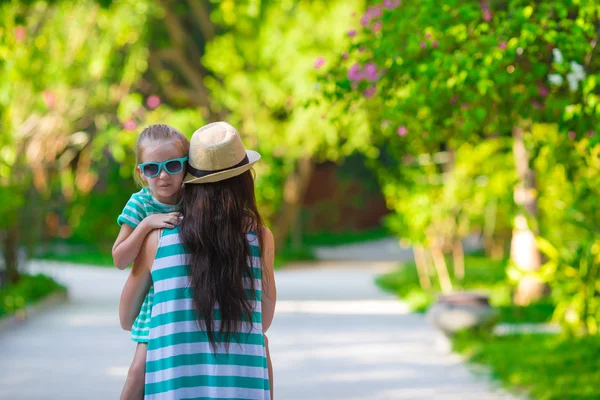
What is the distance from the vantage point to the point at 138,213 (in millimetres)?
3332

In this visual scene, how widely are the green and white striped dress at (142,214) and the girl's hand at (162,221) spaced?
97mm

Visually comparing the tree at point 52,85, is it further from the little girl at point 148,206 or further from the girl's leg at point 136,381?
the girl's leg at point 136,381

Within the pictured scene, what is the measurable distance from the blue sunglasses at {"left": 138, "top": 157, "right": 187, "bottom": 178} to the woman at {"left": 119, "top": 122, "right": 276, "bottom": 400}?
0.04 meters

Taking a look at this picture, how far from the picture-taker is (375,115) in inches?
297

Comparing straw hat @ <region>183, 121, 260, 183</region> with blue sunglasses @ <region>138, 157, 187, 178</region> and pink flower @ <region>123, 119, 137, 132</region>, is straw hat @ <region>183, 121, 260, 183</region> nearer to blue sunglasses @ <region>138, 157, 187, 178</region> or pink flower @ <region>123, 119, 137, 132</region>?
blue sunglasses @ <region>138, 157, 187, 178</region>

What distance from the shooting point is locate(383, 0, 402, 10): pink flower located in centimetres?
606

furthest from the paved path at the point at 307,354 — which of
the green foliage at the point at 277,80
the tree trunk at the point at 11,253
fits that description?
the green foliage at the point at 277,80

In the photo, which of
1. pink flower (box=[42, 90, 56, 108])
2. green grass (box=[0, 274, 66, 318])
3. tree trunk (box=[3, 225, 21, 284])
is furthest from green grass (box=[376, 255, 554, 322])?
pink flower (box=[42, 90, 56, 108])

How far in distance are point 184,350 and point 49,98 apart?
1379cm

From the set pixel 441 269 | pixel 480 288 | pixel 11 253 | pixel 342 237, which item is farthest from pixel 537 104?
pixel 342 237

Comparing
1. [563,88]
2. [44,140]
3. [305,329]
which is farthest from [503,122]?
[44,140]

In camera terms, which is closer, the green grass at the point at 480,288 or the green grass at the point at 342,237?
the green grass at the point at 480,288

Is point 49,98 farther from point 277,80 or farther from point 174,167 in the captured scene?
point 174,167

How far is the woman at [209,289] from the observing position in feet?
10.2
